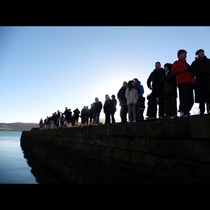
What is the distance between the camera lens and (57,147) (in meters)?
18.7

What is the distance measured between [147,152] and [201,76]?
2.09m

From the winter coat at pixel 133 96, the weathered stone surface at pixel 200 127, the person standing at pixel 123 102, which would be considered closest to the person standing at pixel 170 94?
the winter coat at pixel 133 96

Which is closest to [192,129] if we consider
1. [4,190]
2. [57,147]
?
[4,190]

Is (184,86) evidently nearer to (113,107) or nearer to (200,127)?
(200,127)

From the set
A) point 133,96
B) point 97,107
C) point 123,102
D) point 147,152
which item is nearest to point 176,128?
point 147,152

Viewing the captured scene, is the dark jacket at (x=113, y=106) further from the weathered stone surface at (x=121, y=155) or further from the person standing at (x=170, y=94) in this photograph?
the person standing at (x=170, y=94)

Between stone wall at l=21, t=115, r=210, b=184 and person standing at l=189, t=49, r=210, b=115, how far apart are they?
1168mm

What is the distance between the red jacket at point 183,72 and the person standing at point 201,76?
0.45 feet

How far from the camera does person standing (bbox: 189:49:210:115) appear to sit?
6.52 m

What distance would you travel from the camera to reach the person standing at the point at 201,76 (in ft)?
21.4
